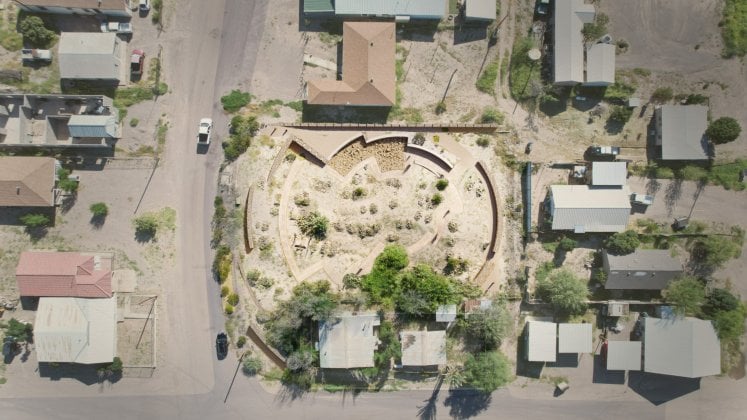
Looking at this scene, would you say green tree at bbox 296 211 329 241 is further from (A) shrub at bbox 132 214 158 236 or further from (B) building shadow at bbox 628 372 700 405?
(B) building shadow at bbox 628 372 700 405

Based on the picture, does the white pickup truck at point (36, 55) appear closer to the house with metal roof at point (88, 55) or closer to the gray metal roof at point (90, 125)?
the house with metal roof at point (88, 55)

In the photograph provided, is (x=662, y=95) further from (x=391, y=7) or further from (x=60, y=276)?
(x=60, y=276)

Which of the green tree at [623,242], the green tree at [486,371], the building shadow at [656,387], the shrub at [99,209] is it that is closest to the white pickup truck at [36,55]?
the shrub at [99,209]

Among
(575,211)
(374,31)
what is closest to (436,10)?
(374,31)

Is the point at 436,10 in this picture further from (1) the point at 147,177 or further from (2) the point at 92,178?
(2) the point at 92,178

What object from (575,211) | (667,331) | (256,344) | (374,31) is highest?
(374,31)

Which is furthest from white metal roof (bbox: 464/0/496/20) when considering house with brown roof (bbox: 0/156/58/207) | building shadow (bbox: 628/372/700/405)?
house with brown roof (bbox: 0/156/58/207)

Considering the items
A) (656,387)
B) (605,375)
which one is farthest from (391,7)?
(656,387)
